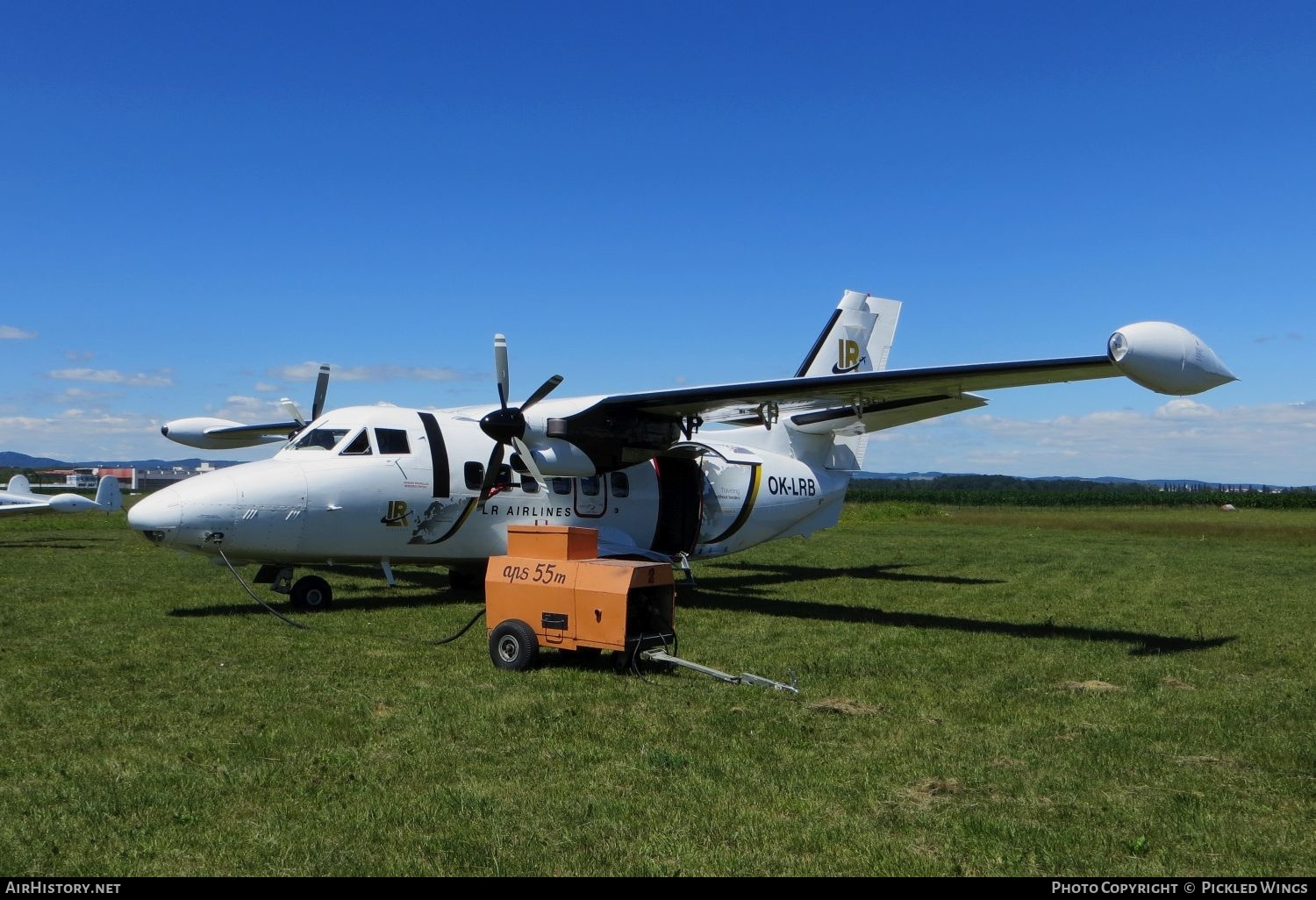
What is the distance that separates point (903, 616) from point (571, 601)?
22.9ft

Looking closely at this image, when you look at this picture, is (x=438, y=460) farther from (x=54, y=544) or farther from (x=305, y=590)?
(x=54, y=544)

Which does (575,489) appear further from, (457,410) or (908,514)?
(908,514)

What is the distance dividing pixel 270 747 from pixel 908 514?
174 feet

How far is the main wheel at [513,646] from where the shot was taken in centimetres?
1009

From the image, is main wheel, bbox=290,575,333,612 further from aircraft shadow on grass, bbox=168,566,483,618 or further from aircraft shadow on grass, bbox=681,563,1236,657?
aircraft shadow on grass, bbox=681,563,1236,657

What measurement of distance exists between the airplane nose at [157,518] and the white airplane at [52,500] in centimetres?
2205

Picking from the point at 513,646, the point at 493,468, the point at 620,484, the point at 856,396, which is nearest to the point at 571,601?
the point at 513,646

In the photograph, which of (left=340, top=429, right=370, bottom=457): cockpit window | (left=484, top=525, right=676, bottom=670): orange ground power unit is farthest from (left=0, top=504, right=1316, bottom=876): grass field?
(left=340, top=429, right=370, bottom=457): cockpit window

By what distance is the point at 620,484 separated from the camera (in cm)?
1748

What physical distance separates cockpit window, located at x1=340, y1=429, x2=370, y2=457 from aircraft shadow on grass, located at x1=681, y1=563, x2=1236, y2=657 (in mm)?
5737

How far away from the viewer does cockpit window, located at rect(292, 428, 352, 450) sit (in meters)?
15.0

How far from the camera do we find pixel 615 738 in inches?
294

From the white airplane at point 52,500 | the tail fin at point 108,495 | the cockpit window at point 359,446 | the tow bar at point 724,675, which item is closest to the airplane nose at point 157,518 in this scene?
the cockpit window at point 359,446
